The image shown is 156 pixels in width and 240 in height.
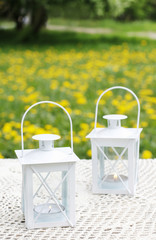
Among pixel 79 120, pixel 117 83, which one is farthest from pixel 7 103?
pixel 117 83

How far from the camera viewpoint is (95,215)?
1251 mm

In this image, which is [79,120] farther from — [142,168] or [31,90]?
[142,168]

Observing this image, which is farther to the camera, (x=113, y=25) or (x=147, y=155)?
(x=113, y=25)

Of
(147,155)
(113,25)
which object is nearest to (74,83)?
(147,155)

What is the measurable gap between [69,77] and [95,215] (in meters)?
4.26

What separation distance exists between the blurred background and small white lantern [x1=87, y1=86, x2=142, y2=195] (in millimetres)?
949

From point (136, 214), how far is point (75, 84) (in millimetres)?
3619

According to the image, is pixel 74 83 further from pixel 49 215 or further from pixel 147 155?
pixel 49 215

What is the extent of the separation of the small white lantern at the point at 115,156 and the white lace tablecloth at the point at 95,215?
0.04 meters

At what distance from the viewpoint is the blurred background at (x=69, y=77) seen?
3.02 meters

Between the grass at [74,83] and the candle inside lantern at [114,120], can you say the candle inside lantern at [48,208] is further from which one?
the grass at [74,83]

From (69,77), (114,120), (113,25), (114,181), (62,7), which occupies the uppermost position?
(62,7)

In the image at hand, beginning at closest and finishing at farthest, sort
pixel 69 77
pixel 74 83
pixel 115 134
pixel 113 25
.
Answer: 1. pixel 115 134
2. pixel 74 83
3. pixel 69 77
4. pixel 113 25

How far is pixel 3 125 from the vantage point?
3227 millimetres
